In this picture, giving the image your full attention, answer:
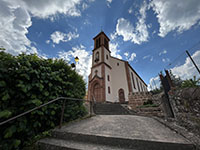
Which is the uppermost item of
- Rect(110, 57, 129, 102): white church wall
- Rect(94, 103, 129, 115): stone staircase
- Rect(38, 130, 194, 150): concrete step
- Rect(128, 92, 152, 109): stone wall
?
Rect(110, 57, 129, 102): white church wall

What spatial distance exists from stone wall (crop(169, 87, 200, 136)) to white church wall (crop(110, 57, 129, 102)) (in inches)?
403

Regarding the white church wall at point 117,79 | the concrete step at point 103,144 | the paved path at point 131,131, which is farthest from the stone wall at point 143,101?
the white church wall at point 117,79

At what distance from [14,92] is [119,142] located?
8.56 ft

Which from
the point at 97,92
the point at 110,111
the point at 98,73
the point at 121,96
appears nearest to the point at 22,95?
the point at 110,111

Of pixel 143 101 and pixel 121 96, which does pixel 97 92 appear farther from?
pixel 143 101

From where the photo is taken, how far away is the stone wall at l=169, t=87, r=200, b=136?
2115mm

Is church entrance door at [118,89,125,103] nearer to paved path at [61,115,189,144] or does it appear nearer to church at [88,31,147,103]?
church at [88,31,147,103]

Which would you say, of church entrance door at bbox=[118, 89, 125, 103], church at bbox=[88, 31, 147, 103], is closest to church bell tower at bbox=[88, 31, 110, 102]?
church at bbox=[88, 31, 147, 103]

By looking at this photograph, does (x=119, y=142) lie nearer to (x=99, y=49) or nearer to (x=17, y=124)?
(x=17, y=124)

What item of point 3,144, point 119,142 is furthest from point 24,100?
point 119,142

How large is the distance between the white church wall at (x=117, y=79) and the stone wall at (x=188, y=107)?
10.2 m

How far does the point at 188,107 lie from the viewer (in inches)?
92.2

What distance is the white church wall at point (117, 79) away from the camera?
13.1 metres

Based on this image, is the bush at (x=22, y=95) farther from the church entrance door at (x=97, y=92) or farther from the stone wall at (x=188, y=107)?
the church entrance door at (x=97, y=92)
